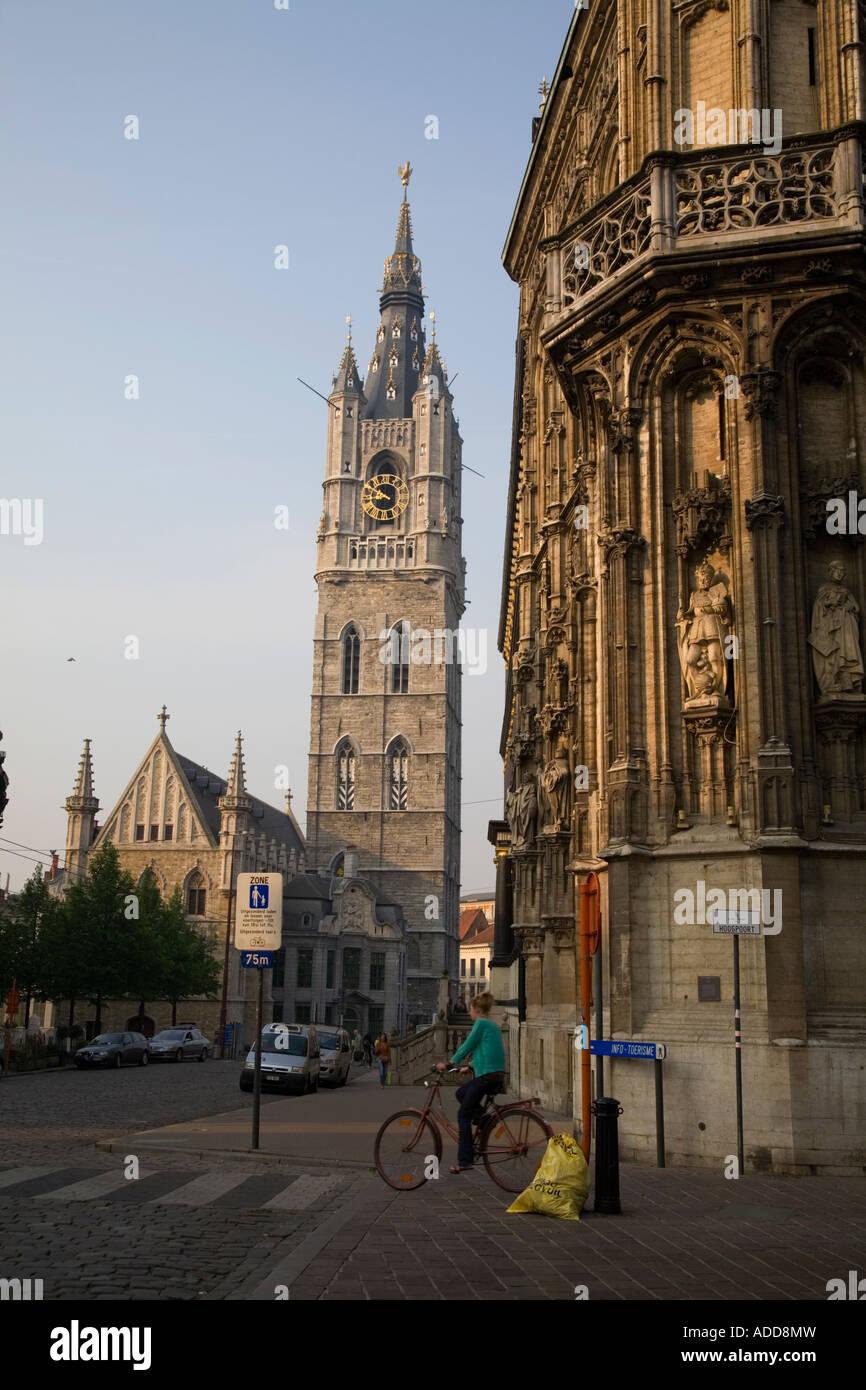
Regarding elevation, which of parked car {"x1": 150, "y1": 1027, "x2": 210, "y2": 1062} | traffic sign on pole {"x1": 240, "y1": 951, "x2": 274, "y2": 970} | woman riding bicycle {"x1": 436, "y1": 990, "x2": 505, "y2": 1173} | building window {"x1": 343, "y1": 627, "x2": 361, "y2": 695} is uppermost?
building window {"x1": 343, "y1": 627, "x2": 361, "y2": 695}

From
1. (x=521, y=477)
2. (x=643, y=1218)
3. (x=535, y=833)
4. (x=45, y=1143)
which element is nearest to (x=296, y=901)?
(x=521, y=477)

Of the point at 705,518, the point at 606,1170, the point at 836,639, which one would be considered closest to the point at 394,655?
the point at 705,518

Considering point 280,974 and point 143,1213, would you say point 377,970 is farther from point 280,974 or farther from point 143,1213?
point 143,1213

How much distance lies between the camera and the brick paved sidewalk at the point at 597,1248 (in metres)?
7.25

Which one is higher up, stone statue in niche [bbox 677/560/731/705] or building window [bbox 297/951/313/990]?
stone statue in niche [bbox 677/560/731/705]

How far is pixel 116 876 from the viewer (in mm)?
58438

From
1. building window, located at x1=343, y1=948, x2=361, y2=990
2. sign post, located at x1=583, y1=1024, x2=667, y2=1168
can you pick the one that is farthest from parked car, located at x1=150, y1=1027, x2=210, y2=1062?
building window, located at x1=343, y1=948, x2=361, y2=990

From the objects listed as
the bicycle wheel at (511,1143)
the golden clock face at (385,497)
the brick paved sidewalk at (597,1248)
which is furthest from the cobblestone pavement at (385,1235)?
the golden clock face at (385,497)

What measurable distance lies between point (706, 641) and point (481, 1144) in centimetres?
598

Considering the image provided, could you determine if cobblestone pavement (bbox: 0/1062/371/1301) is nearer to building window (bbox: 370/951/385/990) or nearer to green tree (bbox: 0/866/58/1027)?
green tree (bbox: 0/866/58/1027)

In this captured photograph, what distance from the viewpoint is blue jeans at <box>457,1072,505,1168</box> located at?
11.7 meters

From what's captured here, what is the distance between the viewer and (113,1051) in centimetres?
3972

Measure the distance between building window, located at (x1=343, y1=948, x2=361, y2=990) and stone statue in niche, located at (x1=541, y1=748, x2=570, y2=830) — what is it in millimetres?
70237
